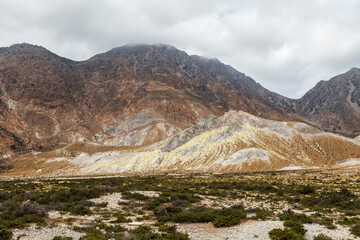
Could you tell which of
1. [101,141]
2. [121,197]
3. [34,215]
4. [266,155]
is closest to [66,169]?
[101,141]

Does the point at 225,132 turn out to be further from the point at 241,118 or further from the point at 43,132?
the point at 43,132

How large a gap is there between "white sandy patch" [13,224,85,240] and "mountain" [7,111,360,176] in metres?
70.7

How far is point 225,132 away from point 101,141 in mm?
99212

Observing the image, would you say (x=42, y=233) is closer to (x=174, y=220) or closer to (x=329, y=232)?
(x=174, y=220)

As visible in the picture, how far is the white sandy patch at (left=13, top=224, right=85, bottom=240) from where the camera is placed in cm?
1232

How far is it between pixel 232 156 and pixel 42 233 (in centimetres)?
7847

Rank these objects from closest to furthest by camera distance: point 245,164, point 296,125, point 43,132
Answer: point 245,164
point 296,125
point 43,132

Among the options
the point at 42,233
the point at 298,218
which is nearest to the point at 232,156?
the point at 298,218

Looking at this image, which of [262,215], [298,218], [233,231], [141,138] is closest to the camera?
→ [233,231]

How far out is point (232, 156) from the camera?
86625 millimetres

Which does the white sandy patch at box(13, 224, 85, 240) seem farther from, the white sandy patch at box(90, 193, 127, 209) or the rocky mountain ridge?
the rocky mountain ridge

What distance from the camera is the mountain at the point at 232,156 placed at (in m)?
83.6

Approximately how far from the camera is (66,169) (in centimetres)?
10275

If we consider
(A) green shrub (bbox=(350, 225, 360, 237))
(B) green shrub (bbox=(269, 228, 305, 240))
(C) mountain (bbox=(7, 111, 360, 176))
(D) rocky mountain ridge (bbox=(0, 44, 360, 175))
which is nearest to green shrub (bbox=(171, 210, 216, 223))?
(B) green shrub (bbox=(269, 228, 305, 240))
